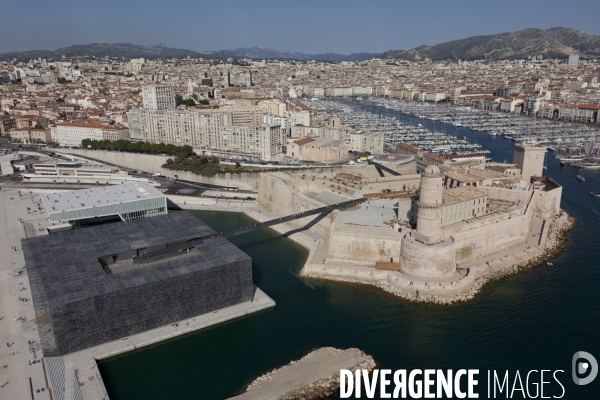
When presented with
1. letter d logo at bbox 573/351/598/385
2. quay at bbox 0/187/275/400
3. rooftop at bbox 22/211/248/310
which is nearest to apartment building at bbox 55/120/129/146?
quay at bbox 0/187/275/400

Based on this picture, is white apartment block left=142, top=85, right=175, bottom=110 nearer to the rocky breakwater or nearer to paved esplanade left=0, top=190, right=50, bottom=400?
paved esplanade left=0, top=190, right=50, bottom=400

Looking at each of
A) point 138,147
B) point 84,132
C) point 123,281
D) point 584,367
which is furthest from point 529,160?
point 84,132

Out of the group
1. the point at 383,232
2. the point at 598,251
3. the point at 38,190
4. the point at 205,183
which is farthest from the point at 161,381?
the point at 38,190

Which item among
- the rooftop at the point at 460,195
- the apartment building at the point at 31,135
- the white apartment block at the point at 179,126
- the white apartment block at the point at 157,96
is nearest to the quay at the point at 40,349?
the rooftop at the point at 460,195

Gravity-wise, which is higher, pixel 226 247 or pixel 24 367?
pixel 226 247

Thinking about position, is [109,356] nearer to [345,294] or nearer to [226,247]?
[226,247]

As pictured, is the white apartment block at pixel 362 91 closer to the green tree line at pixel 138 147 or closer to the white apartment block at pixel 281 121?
the white apartment block at pixel 281 121
